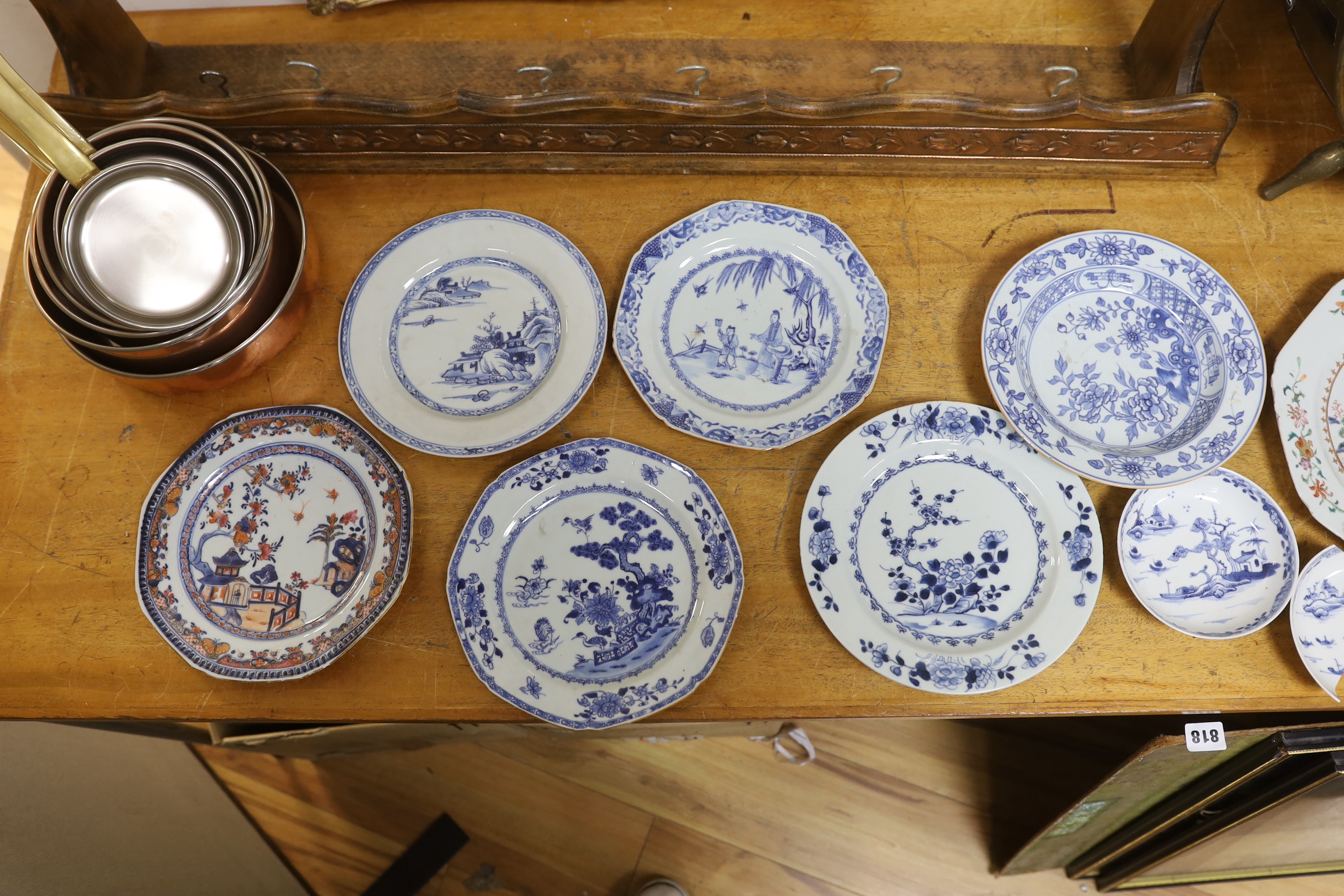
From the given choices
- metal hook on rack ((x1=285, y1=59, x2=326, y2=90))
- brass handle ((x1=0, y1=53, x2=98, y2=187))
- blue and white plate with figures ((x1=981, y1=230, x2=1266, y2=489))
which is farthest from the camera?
metal hook on rack ((x1=285, y1=59, x2=326, y2=90))

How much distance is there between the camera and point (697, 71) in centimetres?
124

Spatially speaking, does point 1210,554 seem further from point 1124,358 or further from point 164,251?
point 164,251

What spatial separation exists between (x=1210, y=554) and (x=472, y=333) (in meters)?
1.14

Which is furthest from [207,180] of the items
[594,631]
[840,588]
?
[840,588]

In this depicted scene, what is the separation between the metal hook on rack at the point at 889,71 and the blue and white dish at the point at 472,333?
1.76 ft

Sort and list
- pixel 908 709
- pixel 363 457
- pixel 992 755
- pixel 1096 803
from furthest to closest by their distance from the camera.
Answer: pixel 992 755 < pixel 1096 803 < pixel 363 457 < pixel 908 709

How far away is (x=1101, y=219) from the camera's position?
1.26m

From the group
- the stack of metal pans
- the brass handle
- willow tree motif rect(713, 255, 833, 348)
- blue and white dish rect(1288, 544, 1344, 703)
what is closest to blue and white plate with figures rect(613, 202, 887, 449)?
willow tree motif rect(713, 255, 833, 348)

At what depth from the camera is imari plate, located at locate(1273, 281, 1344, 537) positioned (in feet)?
3.68

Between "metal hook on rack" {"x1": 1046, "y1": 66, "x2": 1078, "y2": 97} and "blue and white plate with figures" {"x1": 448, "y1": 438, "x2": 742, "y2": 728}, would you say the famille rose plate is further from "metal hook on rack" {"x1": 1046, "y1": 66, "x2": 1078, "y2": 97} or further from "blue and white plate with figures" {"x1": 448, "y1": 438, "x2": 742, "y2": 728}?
"metal hook on rack" {"x1": 1046, "y1": 66, "x2": 1078, "y2": 97}

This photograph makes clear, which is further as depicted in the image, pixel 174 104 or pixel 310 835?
pixel 310 835

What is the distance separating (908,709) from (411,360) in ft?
2.88

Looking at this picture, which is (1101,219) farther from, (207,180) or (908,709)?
(207,180)

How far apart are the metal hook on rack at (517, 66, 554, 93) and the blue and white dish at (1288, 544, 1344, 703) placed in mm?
1315
